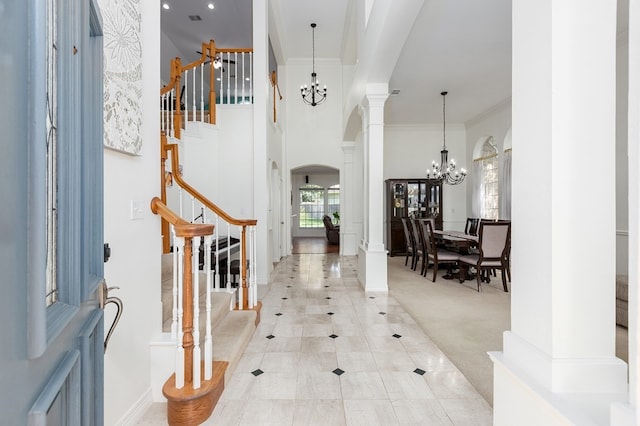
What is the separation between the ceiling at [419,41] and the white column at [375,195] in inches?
41.0

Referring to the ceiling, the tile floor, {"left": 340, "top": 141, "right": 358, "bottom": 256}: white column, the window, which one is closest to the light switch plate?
the tile floor

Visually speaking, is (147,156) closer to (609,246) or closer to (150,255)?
(150,255)

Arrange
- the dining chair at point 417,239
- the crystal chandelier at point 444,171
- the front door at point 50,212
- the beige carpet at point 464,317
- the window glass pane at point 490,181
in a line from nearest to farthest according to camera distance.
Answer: the front door at point 50,212, the beige carpet at point 464,317, the dining chair at point 417,239, the crystal chandelier at point 444,171, the window glass pane at point 490,181

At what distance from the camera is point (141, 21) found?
1854 mm

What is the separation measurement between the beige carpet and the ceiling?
369cm

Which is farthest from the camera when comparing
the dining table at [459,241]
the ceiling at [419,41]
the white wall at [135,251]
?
the dining table at [459,241]

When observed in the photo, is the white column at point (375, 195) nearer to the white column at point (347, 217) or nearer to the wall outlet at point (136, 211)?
the wall outlet at point (136, 211)

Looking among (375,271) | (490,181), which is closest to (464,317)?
(375,271)

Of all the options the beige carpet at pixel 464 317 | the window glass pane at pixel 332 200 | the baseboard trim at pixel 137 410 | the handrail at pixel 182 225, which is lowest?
the beige carpet at pixel 464 317

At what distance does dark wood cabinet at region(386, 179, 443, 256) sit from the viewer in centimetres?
802

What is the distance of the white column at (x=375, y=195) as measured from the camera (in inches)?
174

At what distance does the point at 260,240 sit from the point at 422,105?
494cm

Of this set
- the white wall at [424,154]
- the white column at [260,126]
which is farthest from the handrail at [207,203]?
the white wall at [424,154]

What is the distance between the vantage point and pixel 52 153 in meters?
0.71
